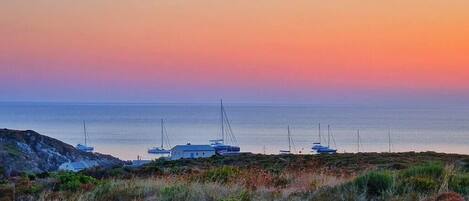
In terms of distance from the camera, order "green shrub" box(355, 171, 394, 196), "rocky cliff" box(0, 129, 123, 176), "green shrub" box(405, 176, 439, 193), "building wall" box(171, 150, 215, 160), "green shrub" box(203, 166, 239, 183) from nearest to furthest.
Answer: "green shrub" box(405, 176, 439, 193) < "green shrub" box(355, 171, 394, 196) < "green shrub" box(203, 166, 239, 183) < "rocky cliff" box(0, 129, 123, 176) < "building wall" box(171, 150, 215, 160)

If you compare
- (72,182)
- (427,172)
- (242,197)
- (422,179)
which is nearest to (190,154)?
(72,182)

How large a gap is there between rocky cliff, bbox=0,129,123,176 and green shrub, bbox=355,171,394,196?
146 ft

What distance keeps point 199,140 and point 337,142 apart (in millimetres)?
26023

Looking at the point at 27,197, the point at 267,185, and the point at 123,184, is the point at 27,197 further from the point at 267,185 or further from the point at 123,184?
the point at 267,185

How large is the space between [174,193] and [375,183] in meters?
2.69

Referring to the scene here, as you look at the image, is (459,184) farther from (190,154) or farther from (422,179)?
(190,154)

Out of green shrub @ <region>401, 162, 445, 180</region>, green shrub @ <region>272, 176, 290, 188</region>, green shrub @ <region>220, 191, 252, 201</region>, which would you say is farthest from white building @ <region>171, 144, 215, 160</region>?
green shrub @ <region>220, 191, 252, 201</region>

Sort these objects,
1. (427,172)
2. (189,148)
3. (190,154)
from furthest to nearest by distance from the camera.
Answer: (189,148) → (190,154) → (427,172)

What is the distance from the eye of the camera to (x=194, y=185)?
333 inches

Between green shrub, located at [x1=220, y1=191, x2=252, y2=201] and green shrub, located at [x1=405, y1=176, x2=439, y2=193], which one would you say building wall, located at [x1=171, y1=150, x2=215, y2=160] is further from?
green shrub, located at [x1=220, y1=191, x2=252, y2=201]

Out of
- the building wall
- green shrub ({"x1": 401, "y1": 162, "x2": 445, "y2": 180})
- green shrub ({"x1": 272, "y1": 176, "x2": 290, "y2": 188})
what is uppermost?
green shrub ({"x1": 401, "y1": 162, "x2": 445, "y2": 180})

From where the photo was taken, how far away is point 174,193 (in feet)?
26.2

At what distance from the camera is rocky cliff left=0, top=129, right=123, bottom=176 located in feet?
174

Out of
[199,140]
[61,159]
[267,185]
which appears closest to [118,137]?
[199,140]
